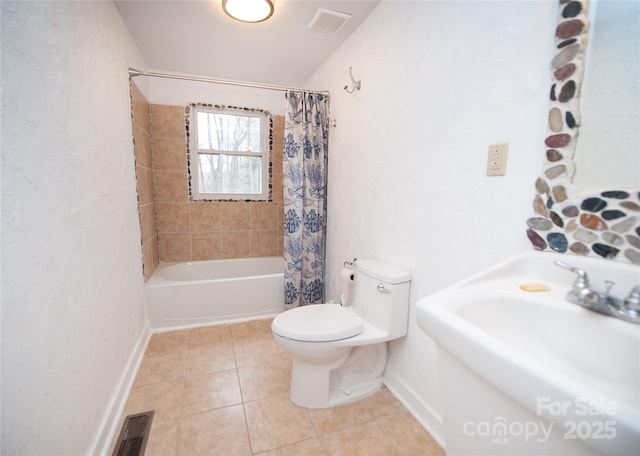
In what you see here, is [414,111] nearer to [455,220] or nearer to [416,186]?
[416,186]

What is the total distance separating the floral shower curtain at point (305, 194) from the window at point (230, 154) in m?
0.79

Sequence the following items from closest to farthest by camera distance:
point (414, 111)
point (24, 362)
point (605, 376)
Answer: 1. point (605, 376)
2. point (24, 362)
3. point (414, 111)

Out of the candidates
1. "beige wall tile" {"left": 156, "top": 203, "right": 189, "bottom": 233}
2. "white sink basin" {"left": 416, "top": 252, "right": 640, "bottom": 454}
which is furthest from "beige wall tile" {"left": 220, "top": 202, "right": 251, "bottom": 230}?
"white sink basin" {"left": 416, "top": 252, "right": 640, "bottom": 454}

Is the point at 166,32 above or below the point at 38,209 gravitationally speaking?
above

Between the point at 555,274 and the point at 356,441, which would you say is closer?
the point at 555,274

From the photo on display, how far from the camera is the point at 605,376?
0.61m

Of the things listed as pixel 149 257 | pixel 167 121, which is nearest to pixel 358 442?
pixel 149 257

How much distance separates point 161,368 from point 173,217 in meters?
1.52

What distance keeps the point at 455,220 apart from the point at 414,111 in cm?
60

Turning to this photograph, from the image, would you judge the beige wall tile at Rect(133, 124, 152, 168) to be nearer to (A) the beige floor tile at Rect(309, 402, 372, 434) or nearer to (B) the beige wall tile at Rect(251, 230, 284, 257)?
(B) the beige wall tile at Rect(251, 230, 284, 257)

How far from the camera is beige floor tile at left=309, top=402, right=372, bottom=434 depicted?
53.8 inches

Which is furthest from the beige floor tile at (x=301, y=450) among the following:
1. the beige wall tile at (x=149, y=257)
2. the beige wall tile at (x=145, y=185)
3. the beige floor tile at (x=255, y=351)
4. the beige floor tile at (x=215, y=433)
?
the beige wall tile at (x=145, y=185)

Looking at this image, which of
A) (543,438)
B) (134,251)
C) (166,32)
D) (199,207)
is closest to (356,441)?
(543,438)

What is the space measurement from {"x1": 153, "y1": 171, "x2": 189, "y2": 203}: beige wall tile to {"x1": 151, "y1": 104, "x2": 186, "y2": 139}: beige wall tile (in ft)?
1.21
